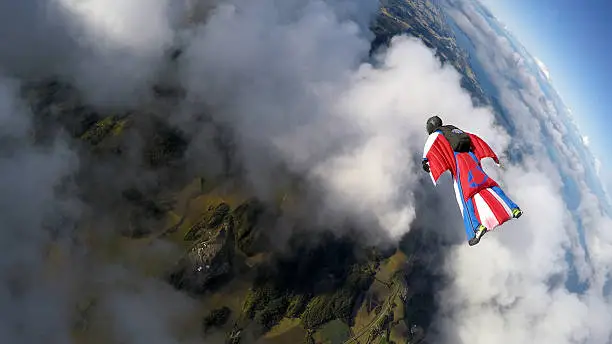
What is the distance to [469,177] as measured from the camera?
50.6 feet

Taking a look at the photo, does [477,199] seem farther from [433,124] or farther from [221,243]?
[221,243]

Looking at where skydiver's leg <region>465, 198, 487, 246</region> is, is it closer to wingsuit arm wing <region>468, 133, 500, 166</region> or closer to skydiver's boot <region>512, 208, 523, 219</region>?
skydiver's boot <region>512, 208, 523, 219</region>

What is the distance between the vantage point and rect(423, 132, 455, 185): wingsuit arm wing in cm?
1602

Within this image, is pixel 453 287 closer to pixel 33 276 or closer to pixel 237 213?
pixel 237 213

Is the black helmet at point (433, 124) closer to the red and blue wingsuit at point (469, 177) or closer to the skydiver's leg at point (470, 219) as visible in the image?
the red and blue wingsuit at point (469, 177)

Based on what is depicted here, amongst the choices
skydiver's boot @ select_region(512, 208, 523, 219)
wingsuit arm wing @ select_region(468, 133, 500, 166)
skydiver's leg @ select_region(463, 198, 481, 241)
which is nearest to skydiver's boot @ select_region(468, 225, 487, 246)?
skydiver's leg @ select_region(463, 198, 481, 241)

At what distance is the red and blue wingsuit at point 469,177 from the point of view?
14445 millimetres

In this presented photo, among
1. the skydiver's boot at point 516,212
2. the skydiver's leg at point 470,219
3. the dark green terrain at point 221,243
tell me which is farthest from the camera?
the dark green terrain at point 221,243


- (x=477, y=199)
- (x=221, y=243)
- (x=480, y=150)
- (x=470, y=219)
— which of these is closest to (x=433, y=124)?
(x=480, y=150)

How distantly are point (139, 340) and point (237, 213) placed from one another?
150ft

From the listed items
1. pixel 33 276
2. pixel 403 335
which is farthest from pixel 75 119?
pixel 403 335

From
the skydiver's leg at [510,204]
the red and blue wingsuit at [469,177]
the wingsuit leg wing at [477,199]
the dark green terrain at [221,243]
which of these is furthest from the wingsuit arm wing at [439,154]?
the dark green terrain at [221,243]

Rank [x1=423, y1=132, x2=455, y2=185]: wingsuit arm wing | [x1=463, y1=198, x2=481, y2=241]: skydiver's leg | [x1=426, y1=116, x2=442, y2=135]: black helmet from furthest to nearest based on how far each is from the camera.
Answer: [x1=426, y1=116, x2=442, y2=135]: black helmet → [x1=423, y1=132, x2=455, y2=185]: wingsuit arm wing → [x1=463, y1=198, x2=481, y2=241]: skydiver's leg

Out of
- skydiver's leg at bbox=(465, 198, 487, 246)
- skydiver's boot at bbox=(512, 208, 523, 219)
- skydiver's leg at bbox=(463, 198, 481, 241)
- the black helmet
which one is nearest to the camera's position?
skydiver's boot at bbox=(512, 208, 523, 219)
